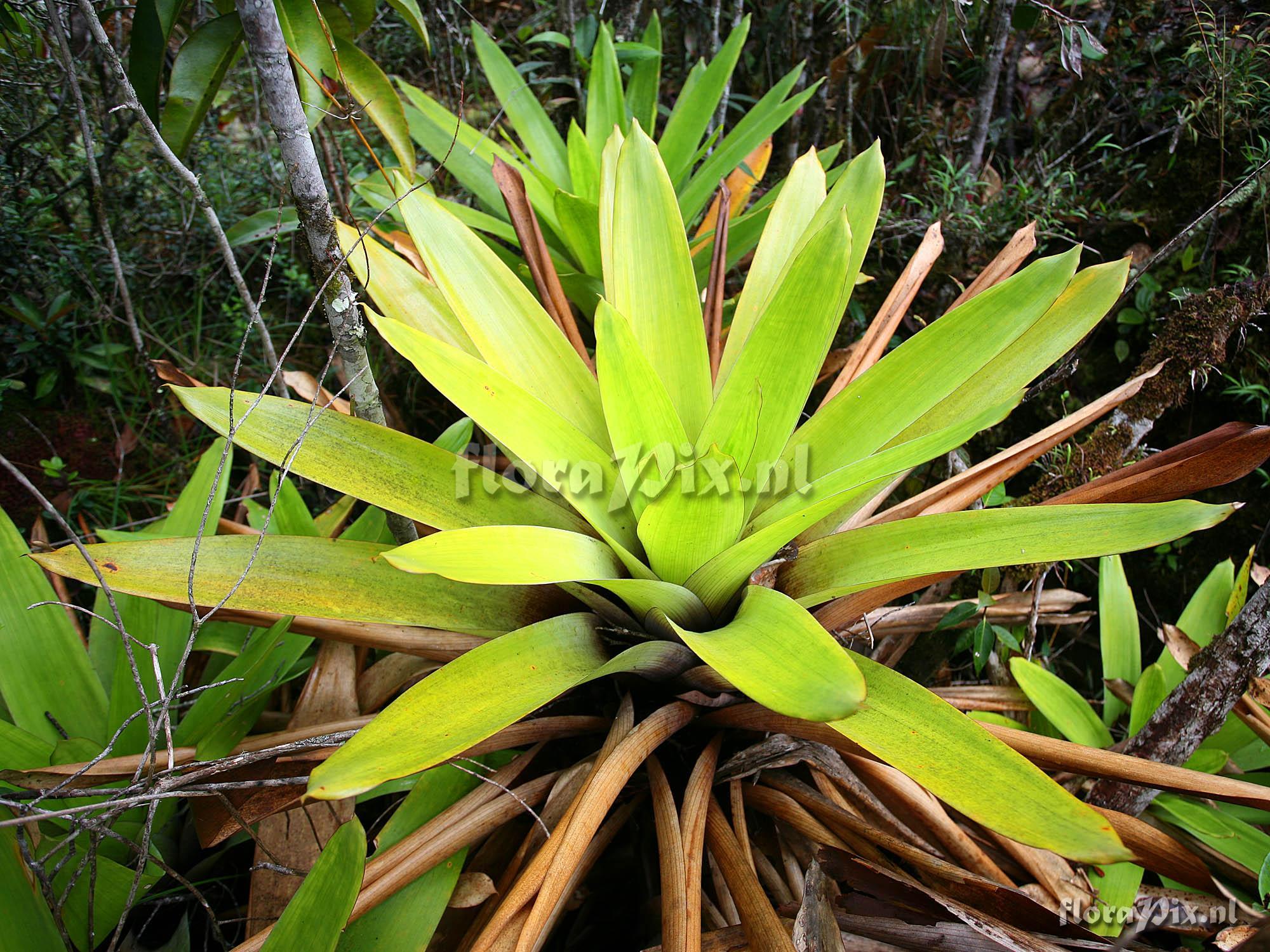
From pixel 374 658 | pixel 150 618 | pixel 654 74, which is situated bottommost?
pixel 374 658

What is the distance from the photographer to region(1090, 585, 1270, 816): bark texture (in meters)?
0.78

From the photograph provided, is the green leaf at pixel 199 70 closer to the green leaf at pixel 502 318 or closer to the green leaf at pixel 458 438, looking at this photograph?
the green leaf at pixel 502 318

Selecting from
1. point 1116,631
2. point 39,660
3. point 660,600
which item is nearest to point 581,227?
point 660,600

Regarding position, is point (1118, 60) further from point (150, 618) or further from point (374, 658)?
point (150, 618)

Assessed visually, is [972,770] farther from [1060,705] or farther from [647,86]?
[647,86]

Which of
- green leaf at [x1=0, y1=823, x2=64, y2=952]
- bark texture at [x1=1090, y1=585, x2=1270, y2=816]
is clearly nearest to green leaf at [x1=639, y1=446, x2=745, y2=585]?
bark texture at [x1=1090, y1=585, x2=1270, y2=816]

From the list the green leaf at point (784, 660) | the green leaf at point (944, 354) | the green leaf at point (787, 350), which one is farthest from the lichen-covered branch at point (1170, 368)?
the green leaf at point (784, 660)

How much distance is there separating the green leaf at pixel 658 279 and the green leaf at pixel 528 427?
0.48 feet

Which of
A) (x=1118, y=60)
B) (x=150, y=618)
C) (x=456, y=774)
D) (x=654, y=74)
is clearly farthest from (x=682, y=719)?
(x=1118, y=60)

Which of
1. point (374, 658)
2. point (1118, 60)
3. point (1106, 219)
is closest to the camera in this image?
point (374, 658)

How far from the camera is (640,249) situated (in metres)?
0.92

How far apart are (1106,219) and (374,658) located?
6.16 feet

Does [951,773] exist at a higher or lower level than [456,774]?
higher

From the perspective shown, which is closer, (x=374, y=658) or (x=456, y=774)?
(x=456, y=774)
